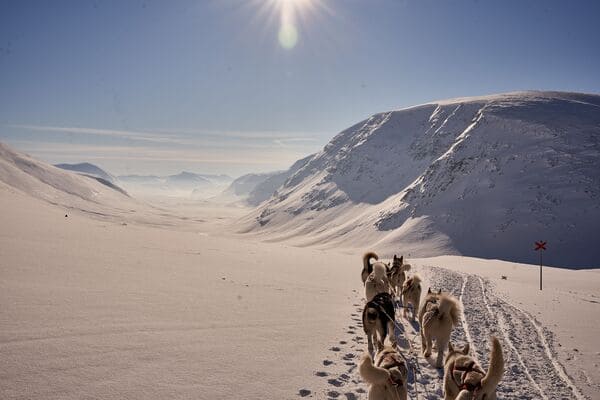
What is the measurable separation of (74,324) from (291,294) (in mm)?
7341

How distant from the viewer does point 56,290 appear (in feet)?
26.5

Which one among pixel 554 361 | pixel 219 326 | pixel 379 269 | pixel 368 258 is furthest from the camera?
pixel 368 258

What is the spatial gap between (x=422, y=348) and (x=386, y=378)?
446 centimetres

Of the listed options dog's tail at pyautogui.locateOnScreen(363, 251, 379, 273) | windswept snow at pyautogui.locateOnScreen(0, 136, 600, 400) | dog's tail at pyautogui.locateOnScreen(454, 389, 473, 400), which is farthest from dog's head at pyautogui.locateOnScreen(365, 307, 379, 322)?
dog's tail at pyautogui.locateOnScreen(363, 251, 379, 273)

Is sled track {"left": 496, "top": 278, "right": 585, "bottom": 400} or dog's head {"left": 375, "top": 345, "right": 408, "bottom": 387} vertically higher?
dog's head {"left": 375, "top": 345, "right": 408, "bottom": 387}

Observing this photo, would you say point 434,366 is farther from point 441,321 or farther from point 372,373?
point 372,373

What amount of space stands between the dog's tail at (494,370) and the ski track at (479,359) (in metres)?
1.00

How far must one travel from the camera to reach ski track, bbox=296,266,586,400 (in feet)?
20.6

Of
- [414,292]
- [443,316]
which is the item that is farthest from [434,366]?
[414,292]

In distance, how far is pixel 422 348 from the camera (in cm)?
816

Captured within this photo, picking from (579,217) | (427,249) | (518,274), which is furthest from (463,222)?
(518,274)

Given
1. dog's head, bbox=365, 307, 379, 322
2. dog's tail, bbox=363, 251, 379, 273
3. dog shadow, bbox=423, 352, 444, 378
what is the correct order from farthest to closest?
dog's tail, bbox=363, 251, 379, 273, dog's head, bbox=365, 307, 379, 322, dog shadow, bbox=423, 352, 444, 378

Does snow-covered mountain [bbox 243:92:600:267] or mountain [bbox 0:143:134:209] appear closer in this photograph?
snow-covered mountain [bbox 243:92:600:267]

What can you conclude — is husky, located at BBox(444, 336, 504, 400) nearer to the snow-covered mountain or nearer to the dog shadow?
the dog shadow
